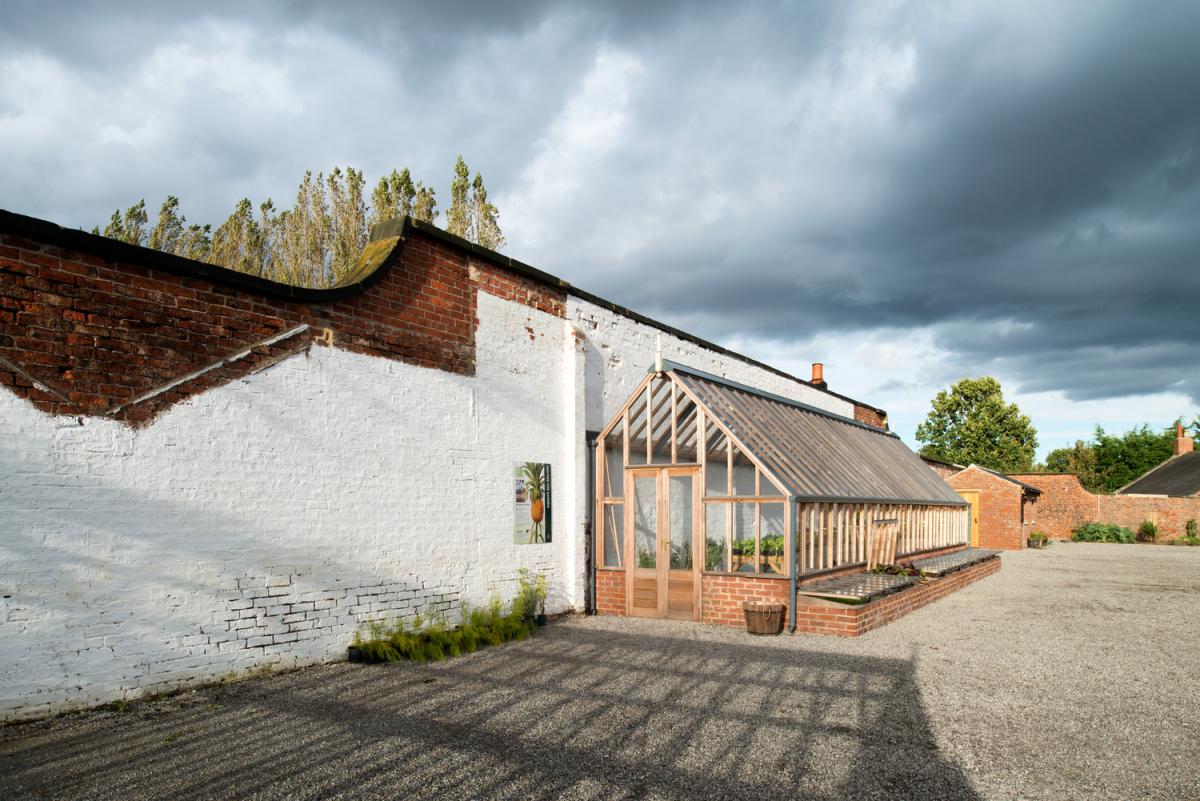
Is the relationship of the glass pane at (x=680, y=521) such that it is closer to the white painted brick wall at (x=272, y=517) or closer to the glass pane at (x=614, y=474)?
the glass pane at (x=614, y=474)

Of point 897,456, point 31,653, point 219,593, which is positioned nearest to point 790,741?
point 219,593

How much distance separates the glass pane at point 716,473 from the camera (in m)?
10.6

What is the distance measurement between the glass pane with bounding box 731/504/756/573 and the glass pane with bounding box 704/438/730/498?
14.3 inches

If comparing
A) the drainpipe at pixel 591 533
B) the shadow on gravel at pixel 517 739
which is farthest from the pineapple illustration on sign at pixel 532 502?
the shadow on gravel at pixel 517 739

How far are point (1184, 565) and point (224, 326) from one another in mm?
24258

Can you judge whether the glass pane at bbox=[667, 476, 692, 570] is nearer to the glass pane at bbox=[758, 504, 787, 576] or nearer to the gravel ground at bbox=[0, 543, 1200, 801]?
the glass pane at bbox=[758, 504, 787, 576]

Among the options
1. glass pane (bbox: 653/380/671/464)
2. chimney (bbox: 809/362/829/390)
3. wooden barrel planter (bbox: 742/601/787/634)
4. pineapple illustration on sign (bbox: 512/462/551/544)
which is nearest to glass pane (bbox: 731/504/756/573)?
wooden barrel planter (bbox: 742/601/787/634)

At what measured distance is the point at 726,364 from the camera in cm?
1617

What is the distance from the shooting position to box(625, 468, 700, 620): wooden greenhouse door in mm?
10508

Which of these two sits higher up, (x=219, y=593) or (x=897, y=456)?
(x=897, y=456)

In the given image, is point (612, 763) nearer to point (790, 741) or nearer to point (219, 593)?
point (790, 741)

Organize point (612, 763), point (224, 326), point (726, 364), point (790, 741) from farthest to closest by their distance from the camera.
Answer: point (726, 364) < point (224, 326) < point (790, 741) < point (612, 763)

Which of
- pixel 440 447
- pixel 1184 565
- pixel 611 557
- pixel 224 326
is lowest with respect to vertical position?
pixel 1184 565

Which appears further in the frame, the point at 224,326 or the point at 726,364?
the point at 726,364
